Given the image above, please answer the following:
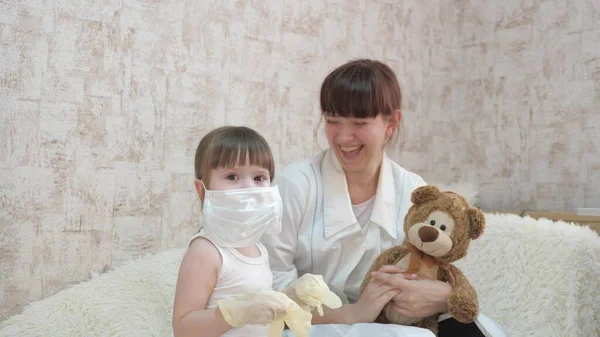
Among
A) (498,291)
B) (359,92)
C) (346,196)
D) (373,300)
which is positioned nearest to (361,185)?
(346,196)

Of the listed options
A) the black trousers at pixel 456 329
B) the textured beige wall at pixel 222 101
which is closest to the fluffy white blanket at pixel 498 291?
the textured beige wall at pixel 222 101

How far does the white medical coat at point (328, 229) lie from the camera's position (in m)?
1.83

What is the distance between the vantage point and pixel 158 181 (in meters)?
2.38

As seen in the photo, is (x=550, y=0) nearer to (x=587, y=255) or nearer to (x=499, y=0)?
(x=499, y=0)

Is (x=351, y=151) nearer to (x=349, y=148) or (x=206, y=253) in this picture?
(x=349, y=148)

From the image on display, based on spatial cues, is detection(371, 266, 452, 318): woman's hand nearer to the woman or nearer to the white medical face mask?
the woman

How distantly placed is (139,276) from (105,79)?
0.67 m

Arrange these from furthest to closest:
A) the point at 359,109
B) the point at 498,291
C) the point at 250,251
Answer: the point at 498,291
the point at 359,109
the point at 250,251

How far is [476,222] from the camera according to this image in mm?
1635

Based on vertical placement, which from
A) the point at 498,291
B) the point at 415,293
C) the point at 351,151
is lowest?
the point at 498,291

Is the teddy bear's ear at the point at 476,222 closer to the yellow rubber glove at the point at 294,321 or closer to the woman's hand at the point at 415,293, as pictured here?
the woman's hand at the point at 415,293

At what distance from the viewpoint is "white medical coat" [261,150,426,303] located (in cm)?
183

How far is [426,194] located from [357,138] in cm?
26

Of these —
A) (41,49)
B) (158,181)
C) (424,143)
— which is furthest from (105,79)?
(424,143)
